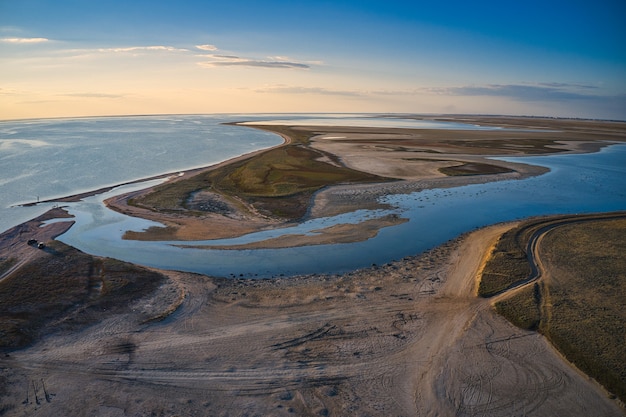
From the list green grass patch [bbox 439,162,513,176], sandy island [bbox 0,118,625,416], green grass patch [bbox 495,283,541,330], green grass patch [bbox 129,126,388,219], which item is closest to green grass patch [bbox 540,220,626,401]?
green grass patch [bbox 495,283,541,330]

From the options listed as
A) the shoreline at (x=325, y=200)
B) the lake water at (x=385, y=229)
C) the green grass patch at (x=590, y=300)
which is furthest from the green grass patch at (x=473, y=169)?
the green grass patch at (x=590, y=300)

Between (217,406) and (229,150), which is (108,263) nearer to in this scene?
(217,406)

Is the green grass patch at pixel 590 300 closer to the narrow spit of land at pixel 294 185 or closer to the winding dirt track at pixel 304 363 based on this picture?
the winding dirt track at pixel 304 363

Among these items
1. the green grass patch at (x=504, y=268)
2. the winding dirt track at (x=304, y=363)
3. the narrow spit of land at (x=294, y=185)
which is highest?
the narrow spit of land at (x=294, y=185)

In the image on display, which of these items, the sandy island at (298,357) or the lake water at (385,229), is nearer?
the sandy island at (298,357)

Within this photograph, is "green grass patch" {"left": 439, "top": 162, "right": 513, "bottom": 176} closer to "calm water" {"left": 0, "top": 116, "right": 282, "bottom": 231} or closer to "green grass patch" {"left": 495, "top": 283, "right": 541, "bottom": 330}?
"green grass patch" {"left": 495, "top": 283, "right": 541, "bottom": 330}

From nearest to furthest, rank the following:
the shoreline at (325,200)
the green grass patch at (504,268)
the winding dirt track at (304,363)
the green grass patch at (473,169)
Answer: the winding dirt track at (304,363)
the green grass patch at (504,268)
the shoreline at (325,200)
the green grass patch at (473,169)

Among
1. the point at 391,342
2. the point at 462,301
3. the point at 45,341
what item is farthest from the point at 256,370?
the point at 462,301
